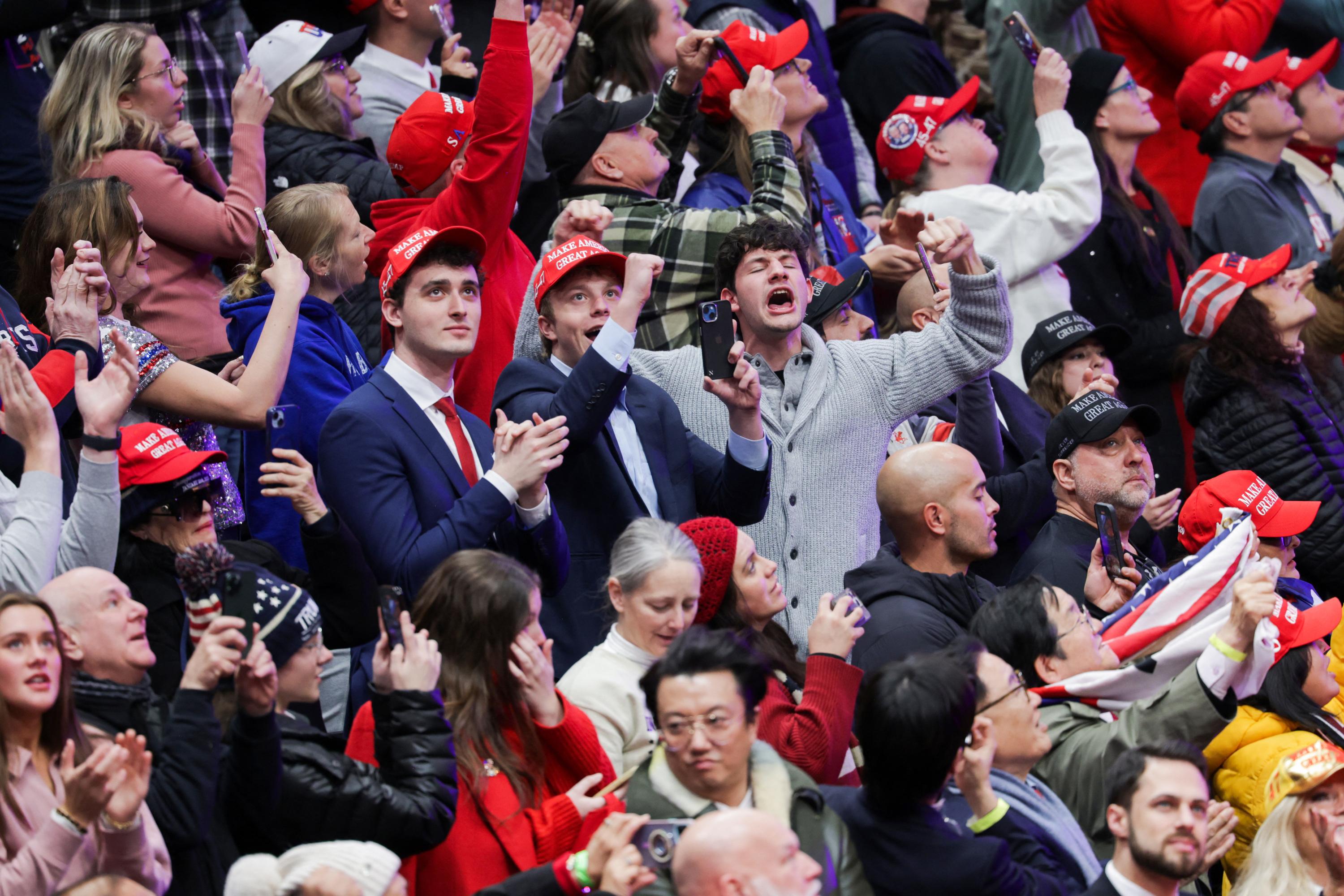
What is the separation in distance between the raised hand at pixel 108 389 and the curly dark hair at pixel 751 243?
185 cm

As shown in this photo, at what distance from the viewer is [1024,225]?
6844 mm

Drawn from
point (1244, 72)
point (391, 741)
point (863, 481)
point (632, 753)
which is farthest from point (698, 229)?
point (1244, 72)

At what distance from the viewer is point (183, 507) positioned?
4.24m

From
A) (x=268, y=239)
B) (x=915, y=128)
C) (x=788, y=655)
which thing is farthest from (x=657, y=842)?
(x=915, y=128)

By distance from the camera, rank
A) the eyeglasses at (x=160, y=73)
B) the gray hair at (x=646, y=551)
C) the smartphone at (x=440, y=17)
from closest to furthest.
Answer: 1. the gray hair at (x=646, y=551)
2. the eyeglasses at (x=160, y=73)
3. the smartphone at (x=440, y=17)

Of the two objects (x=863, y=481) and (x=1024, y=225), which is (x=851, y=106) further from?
(x=863, y=481)

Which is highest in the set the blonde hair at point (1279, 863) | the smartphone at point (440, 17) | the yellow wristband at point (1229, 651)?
the smartphone at point (440, 17)

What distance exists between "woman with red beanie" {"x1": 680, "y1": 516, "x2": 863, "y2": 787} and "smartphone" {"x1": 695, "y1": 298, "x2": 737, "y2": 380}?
394mm

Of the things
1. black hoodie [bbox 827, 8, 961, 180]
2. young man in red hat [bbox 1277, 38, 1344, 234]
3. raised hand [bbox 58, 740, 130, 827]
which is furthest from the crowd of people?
young man in red hat [bbox 1277, 38, 1344, 234]

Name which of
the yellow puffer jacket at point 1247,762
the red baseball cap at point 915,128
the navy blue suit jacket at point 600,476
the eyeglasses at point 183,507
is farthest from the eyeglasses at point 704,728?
the red baseball cap at point 915,128

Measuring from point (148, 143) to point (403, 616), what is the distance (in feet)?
8.13

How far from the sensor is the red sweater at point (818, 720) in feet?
13.0

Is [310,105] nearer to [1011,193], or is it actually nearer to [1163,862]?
[1011,193]

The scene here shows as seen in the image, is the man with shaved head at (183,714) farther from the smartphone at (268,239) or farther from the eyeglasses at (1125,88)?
the eyeglasses at (1125,88)
